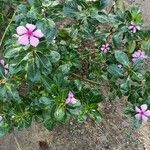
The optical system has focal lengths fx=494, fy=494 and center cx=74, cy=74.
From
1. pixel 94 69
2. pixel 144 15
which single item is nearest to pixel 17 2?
pixel 94 69

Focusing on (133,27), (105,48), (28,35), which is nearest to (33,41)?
(28,35)

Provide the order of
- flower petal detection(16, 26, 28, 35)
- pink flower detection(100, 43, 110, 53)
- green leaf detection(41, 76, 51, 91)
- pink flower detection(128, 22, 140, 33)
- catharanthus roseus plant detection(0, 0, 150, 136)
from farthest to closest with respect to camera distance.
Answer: pink flower detection(100, 43, 110, 53)
pink flower detection(128, 22, 140, 33)
green leaf detection(41, 76, 51, 91)
catharanthus roseus plant detection(0, 0, 150, 136)
flower petal detection(16, 26, 28, 35)

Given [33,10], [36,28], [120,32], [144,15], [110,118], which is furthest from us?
[144,15]

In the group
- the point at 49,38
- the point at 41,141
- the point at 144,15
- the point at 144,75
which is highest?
the point at 49,38

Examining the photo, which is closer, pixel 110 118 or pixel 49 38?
pixel 49 38

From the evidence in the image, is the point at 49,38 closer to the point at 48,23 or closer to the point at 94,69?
the point at 48,23

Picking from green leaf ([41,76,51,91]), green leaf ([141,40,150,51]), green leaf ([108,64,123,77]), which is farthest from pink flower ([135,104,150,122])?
green leaf ([41,76,51,91])

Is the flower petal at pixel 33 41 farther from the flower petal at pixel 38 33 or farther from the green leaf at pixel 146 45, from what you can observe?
the green leaf at pixel 146 45

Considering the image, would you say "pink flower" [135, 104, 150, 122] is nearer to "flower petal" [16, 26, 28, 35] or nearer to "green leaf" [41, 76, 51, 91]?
"green leaf" [41, 76, 51, 91]

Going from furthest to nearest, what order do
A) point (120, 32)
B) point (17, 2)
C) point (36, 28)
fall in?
1. point (17, 2)
2. point (120, 32)
3. point (36, 28)
